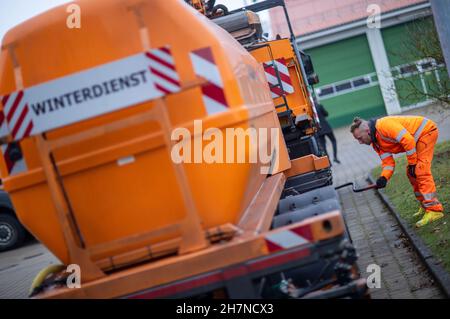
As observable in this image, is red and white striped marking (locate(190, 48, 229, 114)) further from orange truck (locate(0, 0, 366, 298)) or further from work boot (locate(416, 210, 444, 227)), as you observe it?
work boot (locate(416, 210, 444, 227))

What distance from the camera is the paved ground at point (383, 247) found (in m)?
6.10

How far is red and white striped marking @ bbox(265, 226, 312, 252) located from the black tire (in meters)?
11.8

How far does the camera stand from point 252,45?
8.77 metres

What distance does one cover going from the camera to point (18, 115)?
14.9 feet

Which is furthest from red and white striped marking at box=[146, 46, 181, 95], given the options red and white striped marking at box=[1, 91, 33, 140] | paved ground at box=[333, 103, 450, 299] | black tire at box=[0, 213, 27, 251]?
black tire at box=[0, 213, 27, 251]

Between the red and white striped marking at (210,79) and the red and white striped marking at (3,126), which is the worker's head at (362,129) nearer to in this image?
the red and white striped marking at (210,79)

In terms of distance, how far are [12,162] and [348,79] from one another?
24.7 meters

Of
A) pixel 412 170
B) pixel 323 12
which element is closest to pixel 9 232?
pixel 412 170

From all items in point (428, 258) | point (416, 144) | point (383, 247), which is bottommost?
point (383, 247)

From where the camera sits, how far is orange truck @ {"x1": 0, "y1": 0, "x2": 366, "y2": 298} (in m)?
4.28

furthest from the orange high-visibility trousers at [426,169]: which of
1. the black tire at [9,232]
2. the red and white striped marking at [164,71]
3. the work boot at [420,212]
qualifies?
the black tire at [9,232]

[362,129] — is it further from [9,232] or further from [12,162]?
[9,232]

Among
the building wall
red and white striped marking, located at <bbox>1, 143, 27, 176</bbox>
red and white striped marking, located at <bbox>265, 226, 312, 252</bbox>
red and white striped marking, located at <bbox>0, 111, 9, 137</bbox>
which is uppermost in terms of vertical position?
the building wall
